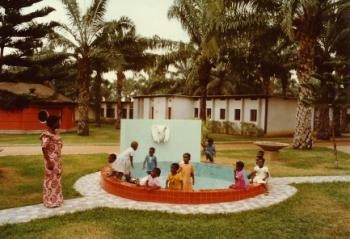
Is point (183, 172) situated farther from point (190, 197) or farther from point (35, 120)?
point (35, 120)

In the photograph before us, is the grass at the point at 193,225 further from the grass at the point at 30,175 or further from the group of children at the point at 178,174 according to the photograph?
the grass at the point at 30,175

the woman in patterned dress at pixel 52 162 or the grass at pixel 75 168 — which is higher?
the woman in patterned dress at pixel 52 162

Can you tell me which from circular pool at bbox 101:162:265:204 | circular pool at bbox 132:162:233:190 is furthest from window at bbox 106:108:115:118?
circular pool at bbox 101:162:265:204

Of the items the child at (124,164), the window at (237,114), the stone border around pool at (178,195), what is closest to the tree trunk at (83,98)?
the window at (237,114)

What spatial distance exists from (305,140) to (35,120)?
20067mm

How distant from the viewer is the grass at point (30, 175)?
9.62 metres

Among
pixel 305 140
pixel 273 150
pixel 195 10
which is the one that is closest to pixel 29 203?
pixel 273 150

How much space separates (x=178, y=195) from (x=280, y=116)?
960 inches

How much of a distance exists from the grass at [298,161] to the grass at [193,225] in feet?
16.2

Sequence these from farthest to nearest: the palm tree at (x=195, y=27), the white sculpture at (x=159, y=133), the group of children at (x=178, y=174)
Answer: the palm tree at (x=195, y=27)
the white sculpture at (x=159, y=133)
the group of children at (x=178, y=174)

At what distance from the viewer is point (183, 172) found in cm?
1003

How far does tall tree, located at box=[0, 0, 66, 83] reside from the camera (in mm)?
13055

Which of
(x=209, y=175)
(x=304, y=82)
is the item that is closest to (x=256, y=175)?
(x=209, y=175)

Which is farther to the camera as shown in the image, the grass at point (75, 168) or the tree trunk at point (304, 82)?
the tree trunk at point (304, 82)
